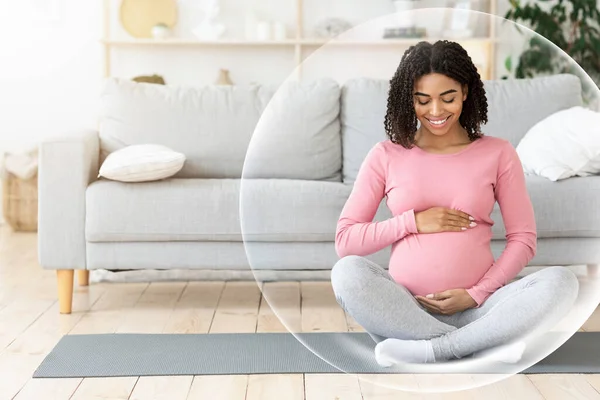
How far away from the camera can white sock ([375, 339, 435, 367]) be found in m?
1.46

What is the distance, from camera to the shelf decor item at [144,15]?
199 inches

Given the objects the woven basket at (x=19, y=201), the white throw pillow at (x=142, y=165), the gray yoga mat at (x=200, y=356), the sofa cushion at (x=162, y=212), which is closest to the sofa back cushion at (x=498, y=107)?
the gray yoga mat at (x=200, y=356)

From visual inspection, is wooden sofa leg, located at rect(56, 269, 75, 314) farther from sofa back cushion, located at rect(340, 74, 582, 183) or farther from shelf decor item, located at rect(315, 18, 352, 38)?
shelf decor item, located at rect(315, 18, 352, 38)

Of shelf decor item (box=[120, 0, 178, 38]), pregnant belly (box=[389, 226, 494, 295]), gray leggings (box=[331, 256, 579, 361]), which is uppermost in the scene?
shelf decor item (box=[120, 0, 178, 38])

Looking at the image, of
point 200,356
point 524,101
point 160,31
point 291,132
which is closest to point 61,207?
point 200,356

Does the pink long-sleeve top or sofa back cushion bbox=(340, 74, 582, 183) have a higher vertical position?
sofa back cushion bbox=(340, 74, 582, 183)

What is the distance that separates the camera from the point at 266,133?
1.72 meters

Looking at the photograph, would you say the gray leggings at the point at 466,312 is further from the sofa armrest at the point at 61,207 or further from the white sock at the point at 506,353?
the sofa armrest at the point at 61,207

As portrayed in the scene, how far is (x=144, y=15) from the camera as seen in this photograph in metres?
5.07

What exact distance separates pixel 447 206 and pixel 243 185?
1.46 ft

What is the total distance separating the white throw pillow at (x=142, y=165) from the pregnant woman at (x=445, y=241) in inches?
47.9

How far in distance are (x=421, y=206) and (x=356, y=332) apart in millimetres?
252
